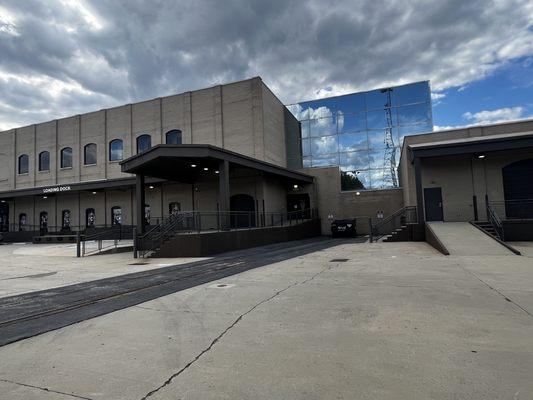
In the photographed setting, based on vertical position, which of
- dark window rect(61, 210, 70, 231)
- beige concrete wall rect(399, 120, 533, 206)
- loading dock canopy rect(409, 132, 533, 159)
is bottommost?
dark window rect(61, 210, 70, 231)

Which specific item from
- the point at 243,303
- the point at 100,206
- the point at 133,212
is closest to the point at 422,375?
the point at 243,303

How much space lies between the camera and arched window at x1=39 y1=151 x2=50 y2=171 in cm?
3834

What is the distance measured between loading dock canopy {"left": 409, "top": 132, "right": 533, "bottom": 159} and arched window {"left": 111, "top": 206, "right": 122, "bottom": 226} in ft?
80.1

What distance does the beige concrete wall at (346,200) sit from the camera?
103 feet

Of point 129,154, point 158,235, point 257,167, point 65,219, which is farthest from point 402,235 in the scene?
point 65,219

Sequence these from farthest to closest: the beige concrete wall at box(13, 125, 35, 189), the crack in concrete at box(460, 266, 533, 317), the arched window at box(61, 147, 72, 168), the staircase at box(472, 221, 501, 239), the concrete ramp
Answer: the beige concrete wall at box(13, 125, 35, 189) < the arched window at box(61, 147, 72, 168) < the staircase at box(472, 221, 501, 239) < the concrete ramp < the crack in concrete at box(460, 266, 533, 317)

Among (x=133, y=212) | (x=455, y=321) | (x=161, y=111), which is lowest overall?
(x=455, y=321)

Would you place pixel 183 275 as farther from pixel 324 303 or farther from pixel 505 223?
pixel 505 223

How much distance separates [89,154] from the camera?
1423 inches

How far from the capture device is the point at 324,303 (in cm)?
691

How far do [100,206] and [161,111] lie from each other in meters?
10.0

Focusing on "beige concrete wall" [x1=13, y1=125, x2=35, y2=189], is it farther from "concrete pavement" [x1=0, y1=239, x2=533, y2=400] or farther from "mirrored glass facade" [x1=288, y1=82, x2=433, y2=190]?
"concrete pavement" [x1=0, y1=239, x2=533, y2=400]

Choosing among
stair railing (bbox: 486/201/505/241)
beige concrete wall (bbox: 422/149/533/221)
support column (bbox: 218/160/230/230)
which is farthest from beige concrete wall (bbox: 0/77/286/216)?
stair railing (bbox: 486/201/505/241)

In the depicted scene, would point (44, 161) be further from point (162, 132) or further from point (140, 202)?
point (140, 202)
